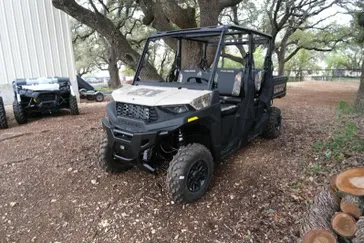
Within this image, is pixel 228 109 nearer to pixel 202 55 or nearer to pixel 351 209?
pixel 351 209

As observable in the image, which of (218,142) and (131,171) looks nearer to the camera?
(218,142)

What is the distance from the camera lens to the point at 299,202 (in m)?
2.63

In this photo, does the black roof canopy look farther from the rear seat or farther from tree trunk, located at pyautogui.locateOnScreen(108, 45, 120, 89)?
tree trunk, located at pyautogui.locateOnScreen(108, 45, 120, 89)

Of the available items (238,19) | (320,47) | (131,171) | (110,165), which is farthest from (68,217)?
(320,47)

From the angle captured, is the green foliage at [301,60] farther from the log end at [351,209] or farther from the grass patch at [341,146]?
the log end at [351,209]

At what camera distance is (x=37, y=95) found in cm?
616

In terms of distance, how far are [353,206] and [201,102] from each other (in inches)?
61.9

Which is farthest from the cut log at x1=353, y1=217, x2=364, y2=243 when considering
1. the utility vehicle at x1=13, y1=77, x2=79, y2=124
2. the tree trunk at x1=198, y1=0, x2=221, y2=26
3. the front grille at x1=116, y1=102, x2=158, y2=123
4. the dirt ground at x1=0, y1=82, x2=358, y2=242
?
the utility vehicle at x1=13, y1=77, x2=79, y2=124

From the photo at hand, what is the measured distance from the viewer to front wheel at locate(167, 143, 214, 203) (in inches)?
101

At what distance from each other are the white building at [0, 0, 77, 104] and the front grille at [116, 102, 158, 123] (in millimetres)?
7674

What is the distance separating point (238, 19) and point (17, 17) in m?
11.9

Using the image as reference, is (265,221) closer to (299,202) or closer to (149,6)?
(299,202)

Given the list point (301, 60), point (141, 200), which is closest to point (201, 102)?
point (141, 200)

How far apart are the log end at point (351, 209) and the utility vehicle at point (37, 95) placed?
6.35 meters
